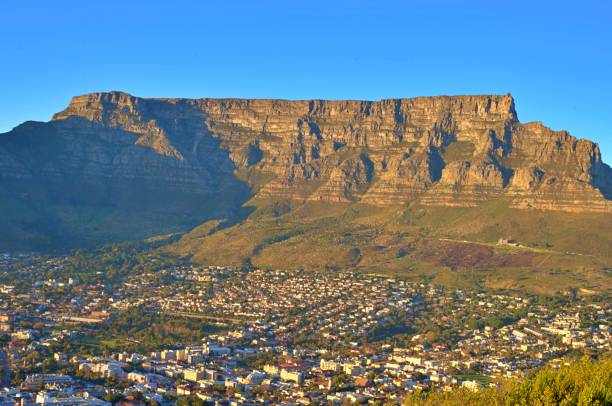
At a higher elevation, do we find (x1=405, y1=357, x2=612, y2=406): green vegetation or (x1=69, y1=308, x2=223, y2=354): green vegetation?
(x1=405, y1=357, x2=612, y2=406): green vegetation

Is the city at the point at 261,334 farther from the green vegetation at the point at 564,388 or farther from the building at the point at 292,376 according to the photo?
the green vegetation at the point at 564,388

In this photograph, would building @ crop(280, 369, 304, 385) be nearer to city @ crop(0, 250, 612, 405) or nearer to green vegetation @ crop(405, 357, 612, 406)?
city @ crop(0, 250, 612, 405)

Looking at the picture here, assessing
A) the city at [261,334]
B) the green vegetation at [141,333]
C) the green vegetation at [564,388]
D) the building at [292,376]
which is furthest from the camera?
the green vegetation at [141,333]

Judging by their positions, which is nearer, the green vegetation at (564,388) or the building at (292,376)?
the green vegetation at (564,388)

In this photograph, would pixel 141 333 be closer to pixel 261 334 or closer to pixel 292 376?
pixel 261 334

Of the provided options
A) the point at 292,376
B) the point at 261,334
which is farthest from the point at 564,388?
the point at 261,334

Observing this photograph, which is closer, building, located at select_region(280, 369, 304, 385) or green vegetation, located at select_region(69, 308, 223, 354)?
building, located at select_region(280, 369, 304, 385)

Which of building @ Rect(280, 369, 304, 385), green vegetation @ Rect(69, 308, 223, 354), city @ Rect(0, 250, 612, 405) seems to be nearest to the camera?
city @ Rect(0, 250, 612, 405)

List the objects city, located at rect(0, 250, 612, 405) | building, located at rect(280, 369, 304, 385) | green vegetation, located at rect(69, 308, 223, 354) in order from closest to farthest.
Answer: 1. city, located at rect(0, 250, 612, 405)
2. building, located at rect(280, 369, 304, 385)
3. green vegetation, located at rect(69, 308, 223, 354)

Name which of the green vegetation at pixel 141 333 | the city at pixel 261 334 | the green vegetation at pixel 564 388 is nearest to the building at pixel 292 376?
the city at pixel 261 334

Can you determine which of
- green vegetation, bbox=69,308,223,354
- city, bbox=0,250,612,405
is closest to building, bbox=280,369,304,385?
city, bbox=0,250,612,405

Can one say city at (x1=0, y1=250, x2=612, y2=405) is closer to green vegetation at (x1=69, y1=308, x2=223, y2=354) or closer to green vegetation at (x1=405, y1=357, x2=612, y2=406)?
green vegetation at (x1=69, y1=308, x2=223, y2=354)

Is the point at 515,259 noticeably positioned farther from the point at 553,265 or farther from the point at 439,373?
the point at 439,373
